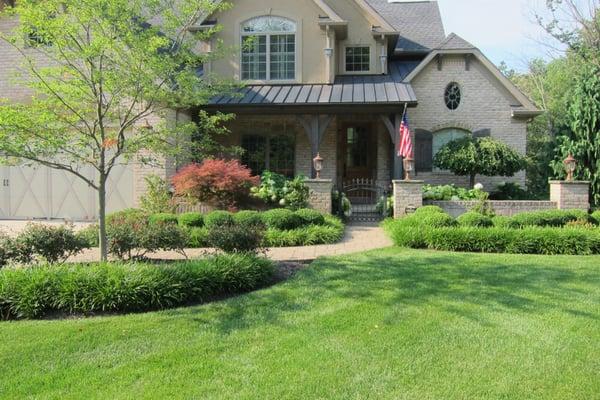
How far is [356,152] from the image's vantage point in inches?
669

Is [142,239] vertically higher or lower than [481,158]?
lower

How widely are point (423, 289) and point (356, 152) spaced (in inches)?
435

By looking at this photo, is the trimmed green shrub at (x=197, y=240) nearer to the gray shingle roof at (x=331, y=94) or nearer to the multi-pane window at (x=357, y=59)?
the gray shingle roof at (x=331, y=94)

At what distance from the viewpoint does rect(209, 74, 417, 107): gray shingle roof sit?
1416 cm

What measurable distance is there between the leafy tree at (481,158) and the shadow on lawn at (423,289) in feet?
22.0

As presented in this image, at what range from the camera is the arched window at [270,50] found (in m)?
15.9

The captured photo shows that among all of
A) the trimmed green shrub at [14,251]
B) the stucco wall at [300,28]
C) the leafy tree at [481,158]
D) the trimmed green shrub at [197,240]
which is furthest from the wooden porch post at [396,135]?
the trimmed green shrub at [14,251]

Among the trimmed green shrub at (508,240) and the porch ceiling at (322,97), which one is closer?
the trimmed green shrub at (508,240)

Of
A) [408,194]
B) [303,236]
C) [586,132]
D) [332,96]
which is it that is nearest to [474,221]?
[408,194]

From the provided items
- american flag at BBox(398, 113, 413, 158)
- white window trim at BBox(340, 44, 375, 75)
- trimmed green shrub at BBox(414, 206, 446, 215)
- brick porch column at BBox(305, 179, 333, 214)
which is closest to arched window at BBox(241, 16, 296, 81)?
white window trim at BBox(340, 44, 375, 75)

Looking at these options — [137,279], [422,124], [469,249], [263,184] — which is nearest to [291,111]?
[263,184]

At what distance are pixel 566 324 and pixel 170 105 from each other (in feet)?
20.0

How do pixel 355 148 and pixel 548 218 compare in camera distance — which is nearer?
pixel 548 218

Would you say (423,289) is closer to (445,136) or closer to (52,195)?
(445,136)
